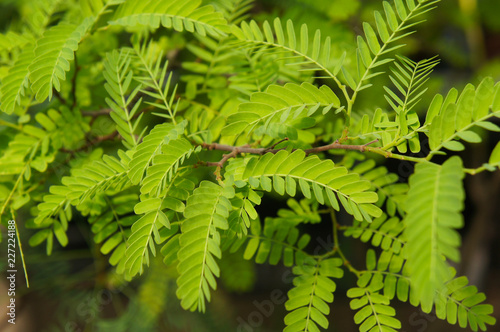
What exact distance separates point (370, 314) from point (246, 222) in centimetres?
24

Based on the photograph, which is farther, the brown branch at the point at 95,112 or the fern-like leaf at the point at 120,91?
the brown branch at the point at 95,112

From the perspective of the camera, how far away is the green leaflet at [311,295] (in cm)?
54

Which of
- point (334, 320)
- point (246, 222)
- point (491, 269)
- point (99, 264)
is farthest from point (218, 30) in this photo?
point (491, 269)

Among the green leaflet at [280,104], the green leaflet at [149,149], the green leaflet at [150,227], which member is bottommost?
the green leaflet at [150,227]

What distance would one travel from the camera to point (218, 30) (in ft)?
1.91

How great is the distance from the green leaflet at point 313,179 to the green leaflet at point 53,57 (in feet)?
1.04

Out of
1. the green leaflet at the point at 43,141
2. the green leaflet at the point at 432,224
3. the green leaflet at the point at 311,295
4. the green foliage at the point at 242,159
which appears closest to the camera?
the green leaflet at the point at 432,224

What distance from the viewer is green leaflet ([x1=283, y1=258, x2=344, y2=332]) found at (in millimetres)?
535

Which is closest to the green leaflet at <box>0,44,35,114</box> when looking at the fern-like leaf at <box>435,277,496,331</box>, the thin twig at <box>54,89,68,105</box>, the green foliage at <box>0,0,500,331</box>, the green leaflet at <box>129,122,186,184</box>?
the green foliage at <box>0,0,500,331</box>

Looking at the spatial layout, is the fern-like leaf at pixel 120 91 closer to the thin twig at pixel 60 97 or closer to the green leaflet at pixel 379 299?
the thin twig at pixel 60 97

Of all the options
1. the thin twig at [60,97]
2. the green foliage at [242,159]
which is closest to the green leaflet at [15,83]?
the green foliage at [242,159]

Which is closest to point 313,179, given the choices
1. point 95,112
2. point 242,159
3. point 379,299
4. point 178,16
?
point 242,159

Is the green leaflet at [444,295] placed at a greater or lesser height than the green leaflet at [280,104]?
lesser

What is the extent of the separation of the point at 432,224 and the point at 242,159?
0.27 meters
